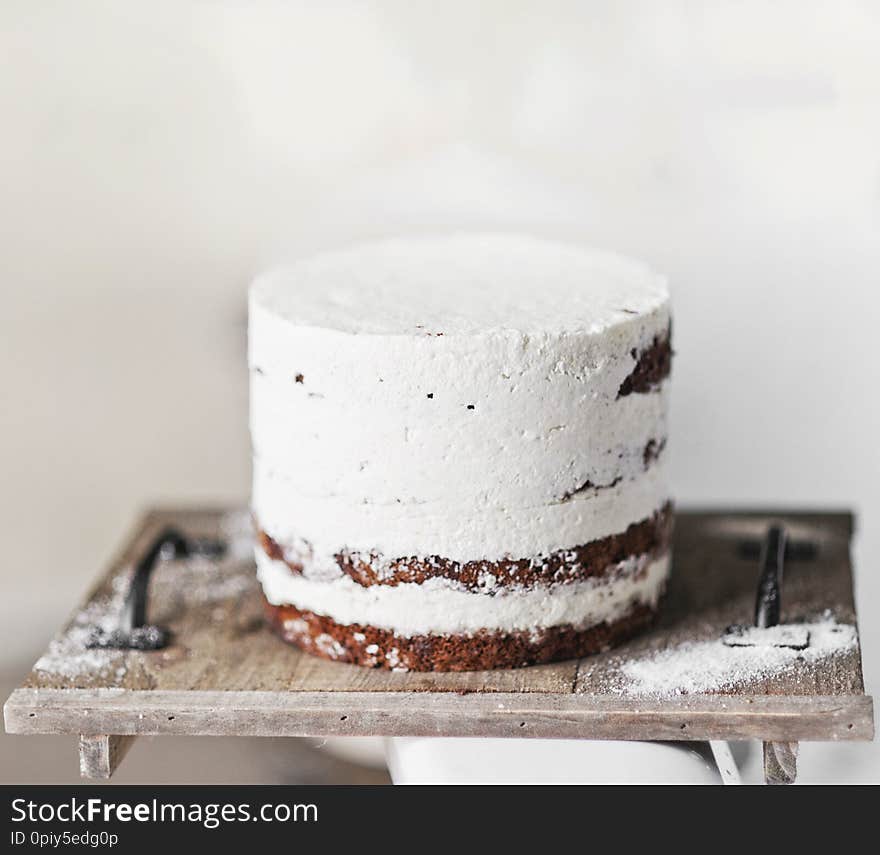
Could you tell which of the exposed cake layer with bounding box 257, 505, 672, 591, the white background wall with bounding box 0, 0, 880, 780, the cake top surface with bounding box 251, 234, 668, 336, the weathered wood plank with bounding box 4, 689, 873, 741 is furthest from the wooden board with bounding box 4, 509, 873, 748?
the white background wall with bounding box 0, 0, 880, 780

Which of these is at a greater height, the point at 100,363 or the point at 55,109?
the point at 55,109

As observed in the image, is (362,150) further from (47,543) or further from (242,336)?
(47,543)

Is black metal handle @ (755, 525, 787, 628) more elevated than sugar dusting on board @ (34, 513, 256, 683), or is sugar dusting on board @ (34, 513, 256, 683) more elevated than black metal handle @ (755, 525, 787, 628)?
black metal handle @ (755, 525, 787, 628)

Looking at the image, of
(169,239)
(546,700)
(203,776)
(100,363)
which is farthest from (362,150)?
(546,700)

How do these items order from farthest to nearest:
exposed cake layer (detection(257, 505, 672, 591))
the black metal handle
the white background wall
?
the white background wall → the black metal handle → exposed cake layer (detection(257, 505, 672, 591))

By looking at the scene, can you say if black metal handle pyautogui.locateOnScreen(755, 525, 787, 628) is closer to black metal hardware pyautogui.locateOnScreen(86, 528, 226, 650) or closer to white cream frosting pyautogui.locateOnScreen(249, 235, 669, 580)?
white cream frosting pyautogui.locateOnScreen(249, 235, 669, 580)

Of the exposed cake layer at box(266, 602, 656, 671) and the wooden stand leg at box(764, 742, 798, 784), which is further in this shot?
the exposed cake layer at box(266, 602, 656, 671)
